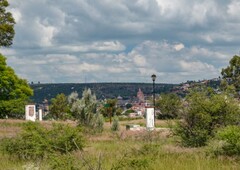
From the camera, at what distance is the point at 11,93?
184ft

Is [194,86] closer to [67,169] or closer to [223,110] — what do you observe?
[223,110]

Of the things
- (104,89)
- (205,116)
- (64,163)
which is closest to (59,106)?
(205,116)

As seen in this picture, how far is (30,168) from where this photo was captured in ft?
26.8

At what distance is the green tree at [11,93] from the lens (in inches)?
2095

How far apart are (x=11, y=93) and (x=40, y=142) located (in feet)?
139

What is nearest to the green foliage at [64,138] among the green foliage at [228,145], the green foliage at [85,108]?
the green foliage at [228,145]

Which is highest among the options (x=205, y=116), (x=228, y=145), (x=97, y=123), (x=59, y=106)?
(x=205, y=116)

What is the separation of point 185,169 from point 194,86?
11055 mm

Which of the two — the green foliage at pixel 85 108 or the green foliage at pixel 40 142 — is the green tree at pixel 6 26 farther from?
the green foliage at pixel 40 142

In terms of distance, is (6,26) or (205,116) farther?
(6,26)

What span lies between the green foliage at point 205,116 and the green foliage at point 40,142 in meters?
4.81

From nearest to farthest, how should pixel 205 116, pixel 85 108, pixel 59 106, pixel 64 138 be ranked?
1. pixel 64 138
2. pixel 205 116
3. pixel 85 108
4. pixel 59 106

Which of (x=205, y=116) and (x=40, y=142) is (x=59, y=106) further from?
(x=40, y=142)

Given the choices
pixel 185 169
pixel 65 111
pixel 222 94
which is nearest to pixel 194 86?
pixel 222 94
